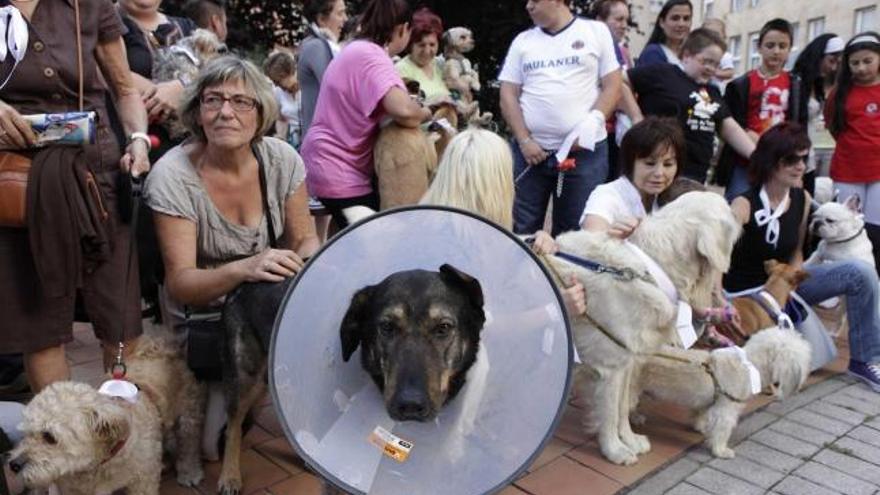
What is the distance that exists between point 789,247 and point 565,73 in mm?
1922

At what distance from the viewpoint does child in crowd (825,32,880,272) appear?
194 inches

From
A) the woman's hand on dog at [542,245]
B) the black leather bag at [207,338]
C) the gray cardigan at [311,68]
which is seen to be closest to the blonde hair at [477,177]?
the woman's hand on dog at [542,245]

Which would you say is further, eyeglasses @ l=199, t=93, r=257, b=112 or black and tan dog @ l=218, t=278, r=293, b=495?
eyeglasses @ l=199, t=93, r=257, b=112

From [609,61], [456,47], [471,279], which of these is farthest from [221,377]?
[456,47]

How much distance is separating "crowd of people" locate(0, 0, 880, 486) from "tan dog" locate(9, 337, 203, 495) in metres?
0.24

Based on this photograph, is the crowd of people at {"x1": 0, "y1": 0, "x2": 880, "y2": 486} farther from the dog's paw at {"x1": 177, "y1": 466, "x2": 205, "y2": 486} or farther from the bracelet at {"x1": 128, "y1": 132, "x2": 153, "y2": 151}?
the dog's paw at {"x1": 177, "y1": 466, "x2": 205, "y2": 486}

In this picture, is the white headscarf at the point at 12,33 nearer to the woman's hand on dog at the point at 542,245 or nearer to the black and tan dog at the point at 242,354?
the black and tan dog at the point at 242,354

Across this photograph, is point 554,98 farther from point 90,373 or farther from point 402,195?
point 90,373

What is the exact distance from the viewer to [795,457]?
10.4 feet

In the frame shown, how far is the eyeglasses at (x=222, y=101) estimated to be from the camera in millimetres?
2629

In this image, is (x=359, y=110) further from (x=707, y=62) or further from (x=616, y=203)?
(x=707, y=62)

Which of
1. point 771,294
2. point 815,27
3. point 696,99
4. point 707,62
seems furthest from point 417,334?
point 815,27

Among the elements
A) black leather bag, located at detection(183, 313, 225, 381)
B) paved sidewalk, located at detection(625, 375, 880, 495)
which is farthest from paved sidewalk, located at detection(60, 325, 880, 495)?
black leather bag, located at detection(183, 313, 225, 381)

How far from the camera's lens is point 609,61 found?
4098mm
